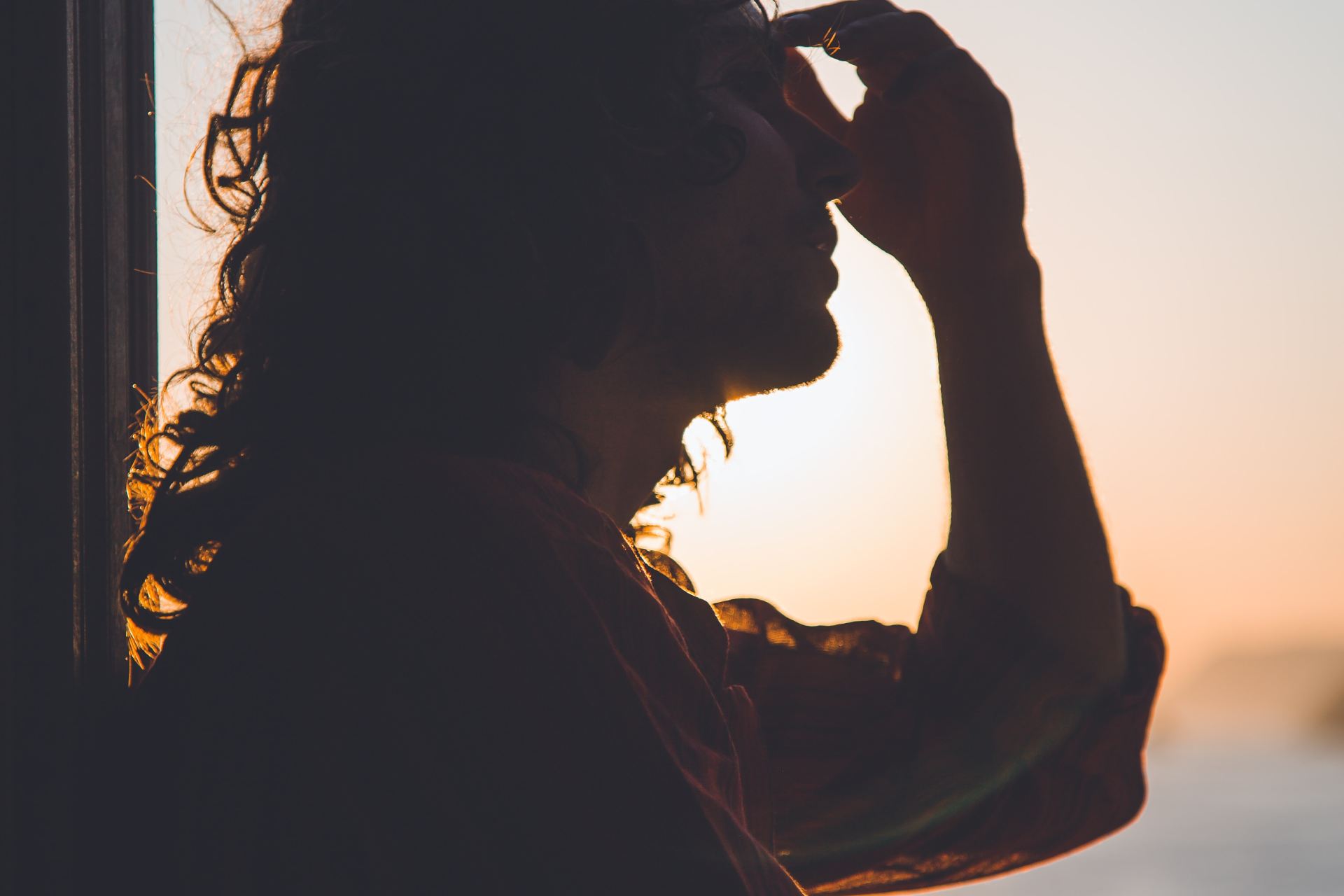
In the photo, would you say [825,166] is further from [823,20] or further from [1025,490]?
[1025,490]

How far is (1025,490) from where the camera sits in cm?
91

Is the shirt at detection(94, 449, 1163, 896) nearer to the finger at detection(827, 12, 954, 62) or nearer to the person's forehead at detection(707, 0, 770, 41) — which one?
the person's forehead at detection(707, 0, 770, 41)

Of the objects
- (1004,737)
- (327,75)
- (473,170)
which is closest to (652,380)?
(473,170)

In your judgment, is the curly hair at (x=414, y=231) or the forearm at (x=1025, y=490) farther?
the forearm at (x=1025, y=490)

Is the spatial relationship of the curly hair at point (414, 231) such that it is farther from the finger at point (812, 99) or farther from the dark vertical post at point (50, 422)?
the finger at point (812, 99)

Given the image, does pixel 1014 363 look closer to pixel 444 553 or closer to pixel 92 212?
pixel 444 553

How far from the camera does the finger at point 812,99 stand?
40.2 inches

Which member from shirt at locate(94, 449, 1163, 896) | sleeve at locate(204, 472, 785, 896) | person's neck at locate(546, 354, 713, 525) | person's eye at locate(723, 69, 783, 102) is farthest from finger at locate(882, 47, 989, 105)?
sleeve at locate(204, 472, 785, 896)

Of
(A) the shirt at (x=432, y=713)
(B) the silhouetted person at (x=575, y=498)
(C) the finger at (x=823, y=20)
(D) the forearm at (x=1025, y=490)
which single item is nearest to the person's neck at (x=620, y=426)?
(B) the silhouetted person at (x=575, y=498)

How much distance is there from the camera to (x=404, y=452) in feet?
1.89

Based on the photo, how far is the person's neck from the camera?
758mm

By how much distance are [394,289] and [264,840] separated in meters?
0.38

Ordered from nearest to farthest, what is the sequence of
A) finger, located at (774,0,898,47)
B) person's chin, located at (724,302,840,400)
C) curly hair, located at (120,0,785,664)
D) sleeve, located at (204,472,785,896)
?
sleeve, located at (204,472,785,896), curly hair, located at (120,0,785,664), person's chin, located at (724,302,840,400), finger, located at (774,0,898,47)

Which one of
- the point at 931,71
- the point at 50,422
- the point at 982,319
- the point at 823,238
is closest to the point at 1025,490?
the point at 982,319
